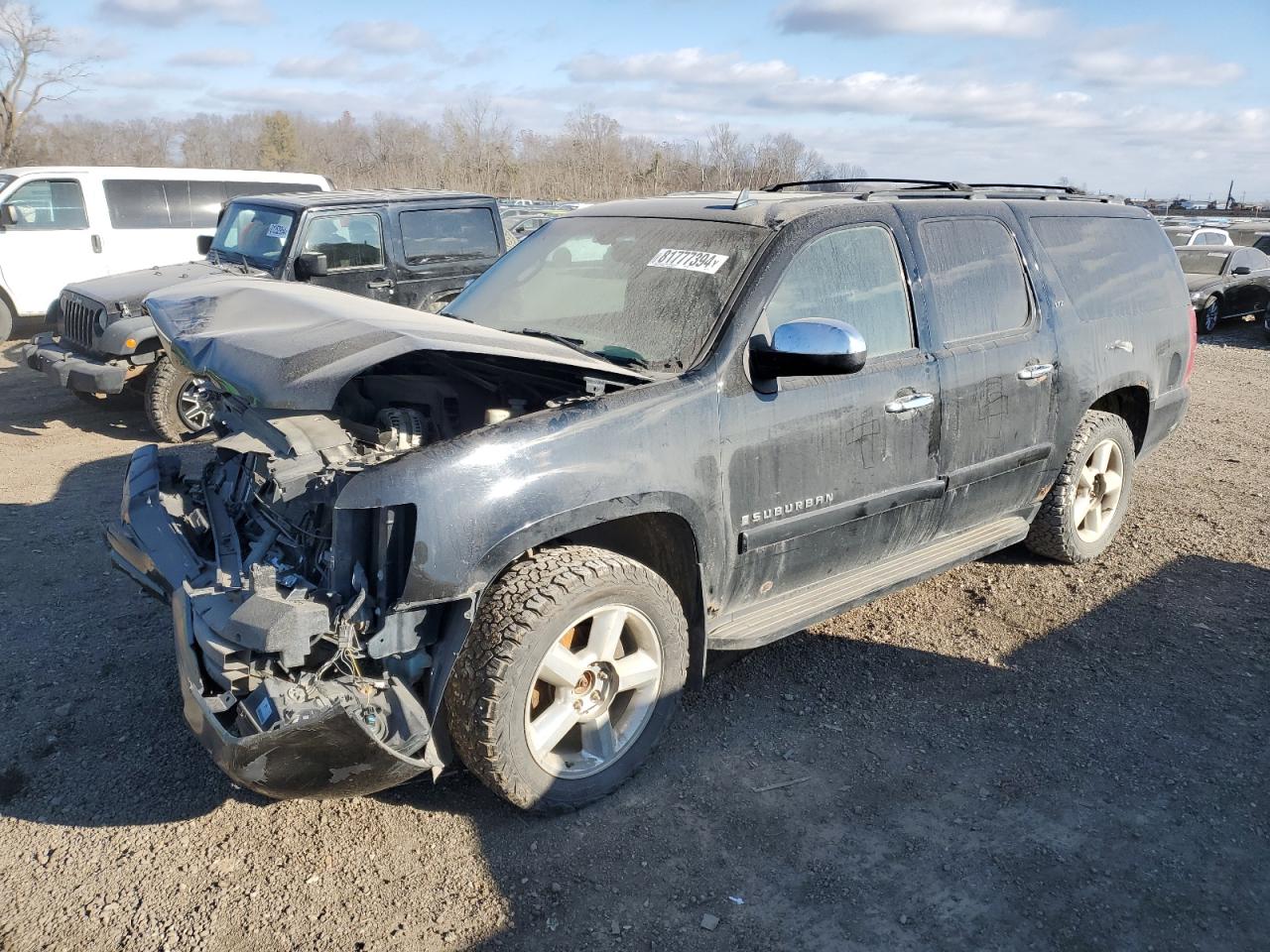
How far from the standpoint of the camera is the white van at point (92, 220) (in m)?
11.1

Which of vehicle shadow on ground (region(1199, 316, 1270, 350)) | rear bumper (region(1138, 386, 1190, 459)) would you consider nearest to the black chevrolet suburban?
rear bumper (region(1138, 386, 1190, 459))

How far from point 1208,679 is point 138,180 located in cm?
1239

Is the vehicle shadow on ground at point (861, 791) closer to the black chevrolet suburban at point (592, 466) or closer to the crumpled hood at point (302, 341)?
the black chevrolet suburban at point (592, 466)

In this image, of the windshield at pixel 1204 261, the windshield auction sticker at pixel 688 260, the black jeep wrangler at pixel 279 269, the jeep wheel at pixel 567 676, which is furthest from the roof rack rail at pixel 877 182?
the windshield at pixel 1204 261

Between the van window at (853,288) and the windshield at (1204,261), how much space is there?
14.4 meters

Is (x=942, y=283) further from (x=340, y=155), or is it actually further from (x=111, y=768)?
(x=340, y=155)

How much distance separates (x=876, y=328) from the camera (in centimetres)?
378

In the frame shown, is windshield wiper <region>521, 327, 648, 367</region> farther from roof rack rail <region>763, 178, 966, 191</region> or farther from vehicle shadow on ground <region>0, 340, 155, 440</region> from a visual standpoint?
vehicle shadow on ground <region>0, 340, 155, 440</region>

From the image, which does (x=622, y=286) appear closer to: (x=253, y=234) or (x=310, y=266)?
(x=310, y=266)

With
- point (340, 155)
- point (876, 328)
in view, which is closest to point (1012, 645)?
point (876, 328)

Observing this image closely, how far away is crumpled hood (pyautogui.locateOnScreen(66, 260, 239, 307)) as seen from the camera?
7590 millimetres

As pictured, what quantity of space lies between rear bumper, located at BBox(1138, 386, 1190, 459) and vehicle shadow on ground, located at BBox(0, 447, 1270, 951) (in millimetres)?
1208

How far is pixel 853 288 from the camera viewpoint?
3.75 metres

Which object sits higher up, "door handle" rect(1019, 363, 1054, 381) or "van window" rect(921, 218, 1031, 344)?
"van window" rect(921, 218, 1031, 344)
